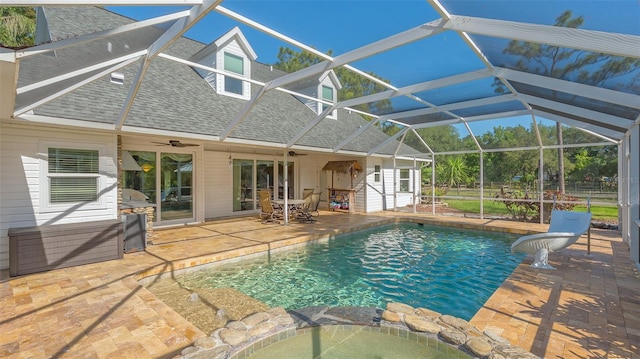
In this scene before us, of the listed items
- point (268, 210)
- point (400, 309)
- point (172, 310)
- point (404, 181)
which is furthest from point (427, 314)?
point (404, 181)

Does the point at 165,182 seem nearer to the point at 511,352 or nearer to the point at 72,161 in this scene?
the point at 72,161

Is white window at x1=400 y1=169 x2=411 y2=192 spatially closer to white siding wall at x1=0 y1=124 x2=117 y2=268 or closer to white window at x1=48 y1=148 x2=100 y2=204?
white window at x1=48 y1=148 x2=100 y2=204

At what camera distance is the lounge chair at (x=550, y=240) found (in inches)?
217

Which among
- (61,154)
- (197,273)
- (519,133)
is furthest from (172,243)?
(519,133)

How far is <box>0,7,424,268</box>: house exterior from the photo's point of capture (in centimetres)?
537

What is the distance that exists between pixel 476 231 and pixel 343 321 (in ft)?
27.4

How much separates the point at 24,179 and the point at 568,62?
916 centimetres

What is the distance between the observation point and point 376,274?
19.6ft

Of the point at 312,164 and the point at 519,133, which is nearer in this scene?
the point at 519,133

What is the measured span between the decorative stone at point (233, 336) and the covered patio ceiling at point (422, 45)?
328 cm

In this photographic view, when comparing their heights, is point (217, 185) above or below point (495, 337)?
above

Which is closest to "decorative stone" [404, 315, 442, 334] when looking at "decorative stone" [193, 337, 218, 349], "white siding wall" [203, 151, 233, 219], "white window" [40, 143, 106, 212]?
"decorative stone" [193, 337, 218, 349]

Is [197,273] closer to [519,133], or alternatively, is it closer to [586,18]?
[586,18]

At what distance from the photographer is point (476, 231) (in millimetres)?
10172
